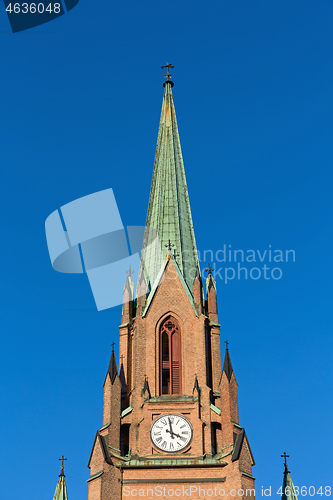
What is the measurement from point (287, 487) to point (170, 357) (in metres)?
10.9

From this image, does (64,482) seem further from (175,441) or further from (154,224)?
(154,224)

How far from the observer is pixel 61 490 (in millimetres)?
53844

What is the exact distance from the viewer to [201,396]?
5262cm

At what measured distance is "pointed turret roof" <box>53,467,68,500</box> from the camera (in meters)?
53.6

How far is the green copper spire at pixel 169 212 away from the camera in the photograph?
5975 centimetres

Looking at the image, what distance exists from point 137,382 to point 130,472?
586cm

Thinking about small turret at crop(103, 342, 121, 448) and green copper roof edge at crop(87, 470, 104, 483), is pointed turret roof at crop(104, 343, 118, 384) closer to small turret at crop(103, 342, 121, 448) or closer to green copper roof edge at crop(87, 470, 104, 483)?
small turret at crop(103, 342, 121, 448)

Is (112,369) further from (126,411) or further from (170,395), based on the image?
(170,395)

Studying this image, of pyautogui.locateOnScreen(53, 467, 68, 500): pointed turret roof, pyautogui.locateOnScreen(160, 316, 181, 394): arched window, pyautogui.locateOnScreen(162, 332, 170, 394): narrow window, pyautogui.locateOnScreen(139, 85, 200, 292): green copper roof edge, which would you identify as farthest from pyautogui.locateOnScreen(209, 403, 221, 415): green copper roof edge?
pyautogui.locateOnScreen(53, 467, 68, 500): pointed turret roof

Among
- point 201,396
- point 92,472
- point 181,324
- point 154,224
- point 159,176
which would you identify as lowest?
point 92,472

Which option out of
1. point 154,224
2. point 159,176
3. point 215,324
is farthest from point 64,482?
point 159,176

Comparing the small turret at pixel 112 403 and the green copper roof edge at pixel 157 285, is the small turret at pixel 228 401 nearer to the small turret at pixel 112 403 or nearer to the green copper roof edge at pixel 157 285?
the green copper roof edge at pixel 157 285

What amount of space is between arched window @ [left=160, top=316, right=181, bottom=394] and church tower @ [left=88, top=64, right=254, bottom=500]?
63mm

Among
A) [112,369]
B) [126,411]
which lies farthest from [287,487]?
[112,369]
